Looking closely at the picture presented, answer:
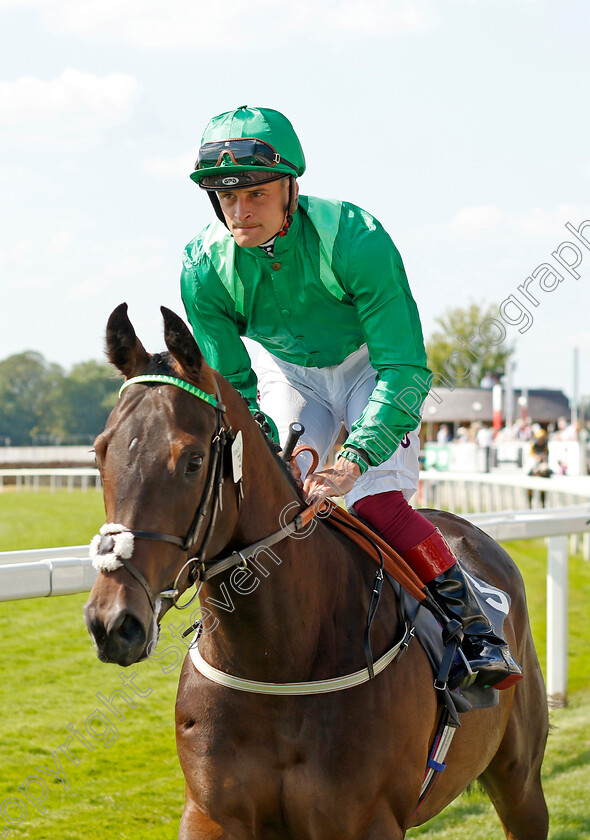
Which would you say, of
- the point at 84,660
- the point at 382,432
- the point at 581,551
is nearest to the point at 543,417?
the point at 581,551

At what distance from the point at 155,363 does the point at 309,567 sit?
0.70 metres

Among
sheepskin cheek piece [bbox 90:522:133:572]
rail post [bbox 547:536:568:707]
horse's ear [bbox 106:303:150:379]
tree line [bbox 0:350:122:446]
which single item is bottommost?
tree line [bbox 0:350:122:446]

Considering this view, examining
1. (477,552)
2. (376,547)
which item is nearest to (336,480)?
(376,547)

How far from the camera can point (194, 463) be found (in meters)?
1.91

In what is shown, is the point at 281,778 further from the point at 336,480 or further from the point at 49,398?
the point at 49,398

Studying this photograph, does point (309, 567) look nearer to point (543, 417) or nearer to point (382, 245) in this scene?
point (382, 245)

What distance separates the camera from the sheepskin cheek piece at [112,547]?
1.78m

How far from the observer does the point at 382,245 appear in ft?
8.45

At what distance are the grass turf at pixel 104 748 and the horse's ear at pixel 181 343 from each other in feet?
7.36

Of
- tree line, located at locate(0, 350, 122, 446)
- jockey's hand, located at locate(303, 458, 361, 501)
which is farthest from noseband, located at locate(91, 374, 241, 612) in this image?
tree line, located at locate(0, 350, 122, 446)

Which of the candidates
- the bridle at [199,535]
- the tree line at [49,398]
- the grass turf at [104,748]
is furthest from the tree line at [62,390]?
the bridle at [199,535]

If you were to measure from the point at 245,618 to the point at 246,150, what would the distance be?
1243 mm

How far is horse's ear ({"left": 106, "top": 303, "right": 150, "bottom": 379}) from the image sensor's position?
207cm

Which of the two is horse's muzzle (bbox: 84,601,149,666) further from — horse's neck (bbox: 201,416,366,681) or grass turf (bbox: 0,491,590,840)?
grass turf (bbox: 0,491,590,840)
